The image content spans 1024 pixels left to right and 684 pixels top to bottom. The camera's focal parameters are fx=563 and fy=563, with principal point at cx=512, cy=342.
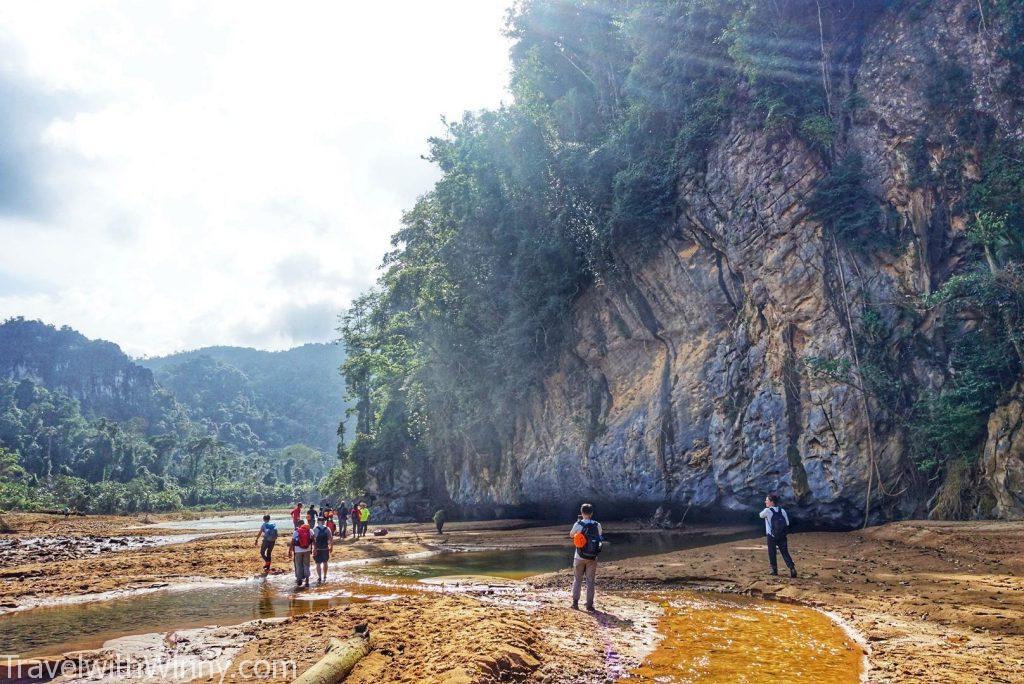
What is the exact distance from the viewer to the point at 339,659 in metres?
6.90

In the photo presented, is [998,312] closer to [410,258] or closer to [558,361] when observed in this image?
[558,361]

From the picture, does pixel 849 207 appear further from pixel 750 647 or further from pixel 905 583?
pixel 750 647

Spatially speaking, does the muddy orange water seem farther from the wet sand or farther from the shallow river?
the wet sand

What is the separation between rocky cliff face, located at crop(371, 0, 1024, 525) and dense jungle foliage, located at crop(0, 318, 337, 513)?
64.3m

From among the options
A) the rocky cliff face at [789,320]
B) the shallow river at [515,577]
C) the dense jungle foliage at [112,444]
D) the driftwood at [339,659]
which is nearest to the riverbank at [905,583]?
the shallow river at [515,577]

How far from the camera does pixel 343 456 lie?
53188 mm

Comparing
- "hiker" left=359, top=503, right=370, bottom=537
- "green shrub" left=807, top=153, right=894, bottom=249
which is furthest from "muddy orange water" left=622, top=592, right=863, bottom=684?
"hiker" left=359, top=503, right=370, bottom=537

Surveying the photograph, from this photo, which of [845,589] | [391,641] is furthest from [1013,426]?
[391,641]

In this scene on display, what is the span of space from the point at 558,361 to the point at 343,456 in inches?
1186

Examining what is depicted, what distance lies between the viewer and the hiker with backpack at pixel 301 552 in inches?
583

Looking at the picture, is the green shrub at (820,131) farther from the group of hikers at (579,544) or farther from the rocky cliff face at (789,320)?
the group of hikers at (579,544)

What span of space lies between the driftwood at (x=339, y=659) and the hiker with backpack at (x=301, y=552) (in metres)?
7.72

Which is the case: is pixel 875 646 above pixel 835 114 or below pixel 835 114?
below

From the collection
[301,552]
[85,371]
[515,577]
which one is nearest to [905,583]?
[515,577]
